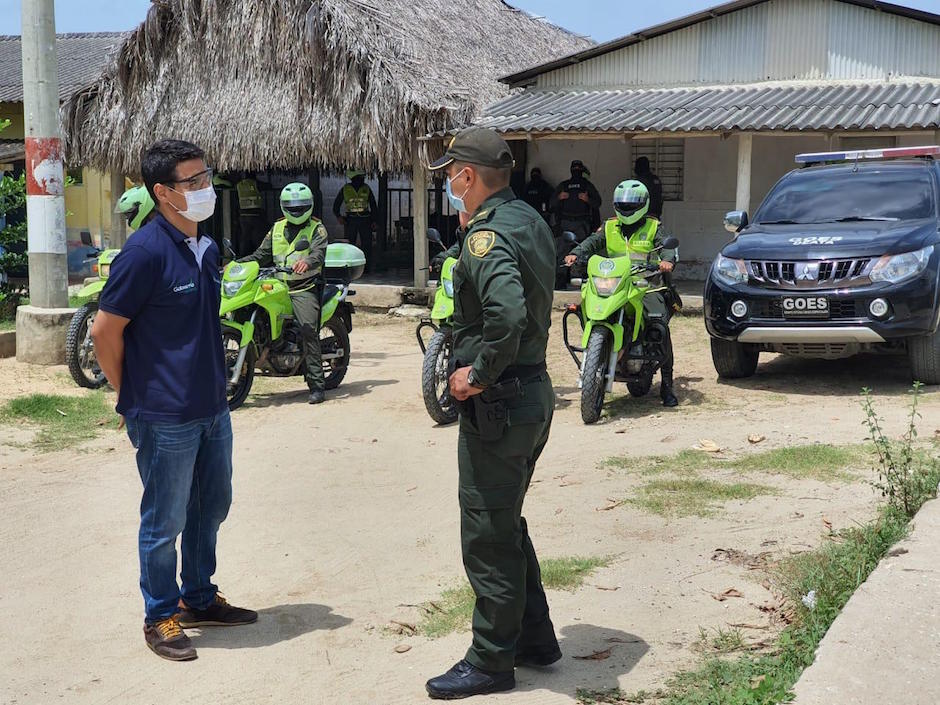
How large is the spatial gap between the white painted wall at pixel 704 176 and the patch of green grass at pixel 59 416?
10.2 m

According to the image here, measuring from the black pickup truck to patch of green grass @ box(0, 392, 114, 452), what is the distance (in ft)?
15.5

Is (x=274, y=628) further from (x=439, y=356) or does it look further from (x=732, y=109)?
(x=732, y=109)

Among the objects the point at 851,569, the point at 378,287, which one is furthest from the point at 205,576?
the point at 378,287

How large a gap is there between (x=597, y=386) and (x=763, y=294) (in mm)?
1604

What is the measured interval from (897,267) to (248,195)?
12445 millimetres

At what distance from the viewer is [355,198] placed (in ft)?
56.3

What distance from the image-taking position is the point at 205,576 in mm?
4406

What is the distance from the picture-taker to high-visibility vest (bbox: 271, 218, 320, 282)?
8930mm

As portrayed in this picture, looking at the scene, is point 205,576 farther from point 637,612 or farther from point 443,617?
point 637,612

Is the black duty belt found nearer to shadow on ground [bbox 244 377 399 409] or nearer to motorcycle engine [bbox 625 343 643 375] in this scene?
motorcycle engine [bbox 625 343 643 375]

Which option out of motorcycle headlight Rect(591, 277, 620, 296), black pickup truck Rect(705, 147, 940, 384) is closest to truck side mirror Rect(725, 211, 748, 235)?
black pickup truck Rect(705, 147, 940, 384)

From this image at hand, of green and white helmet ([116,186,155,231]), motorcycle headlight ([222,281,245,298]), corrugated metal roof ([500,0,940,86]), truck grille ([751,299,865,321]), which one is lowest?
truck grille ([751,299,865,321])

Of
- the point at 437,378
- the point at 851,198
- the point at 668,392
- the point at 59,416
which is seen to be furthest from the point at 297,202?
the point at 851,198

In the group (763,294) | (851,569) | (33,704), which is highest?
(763,294)
